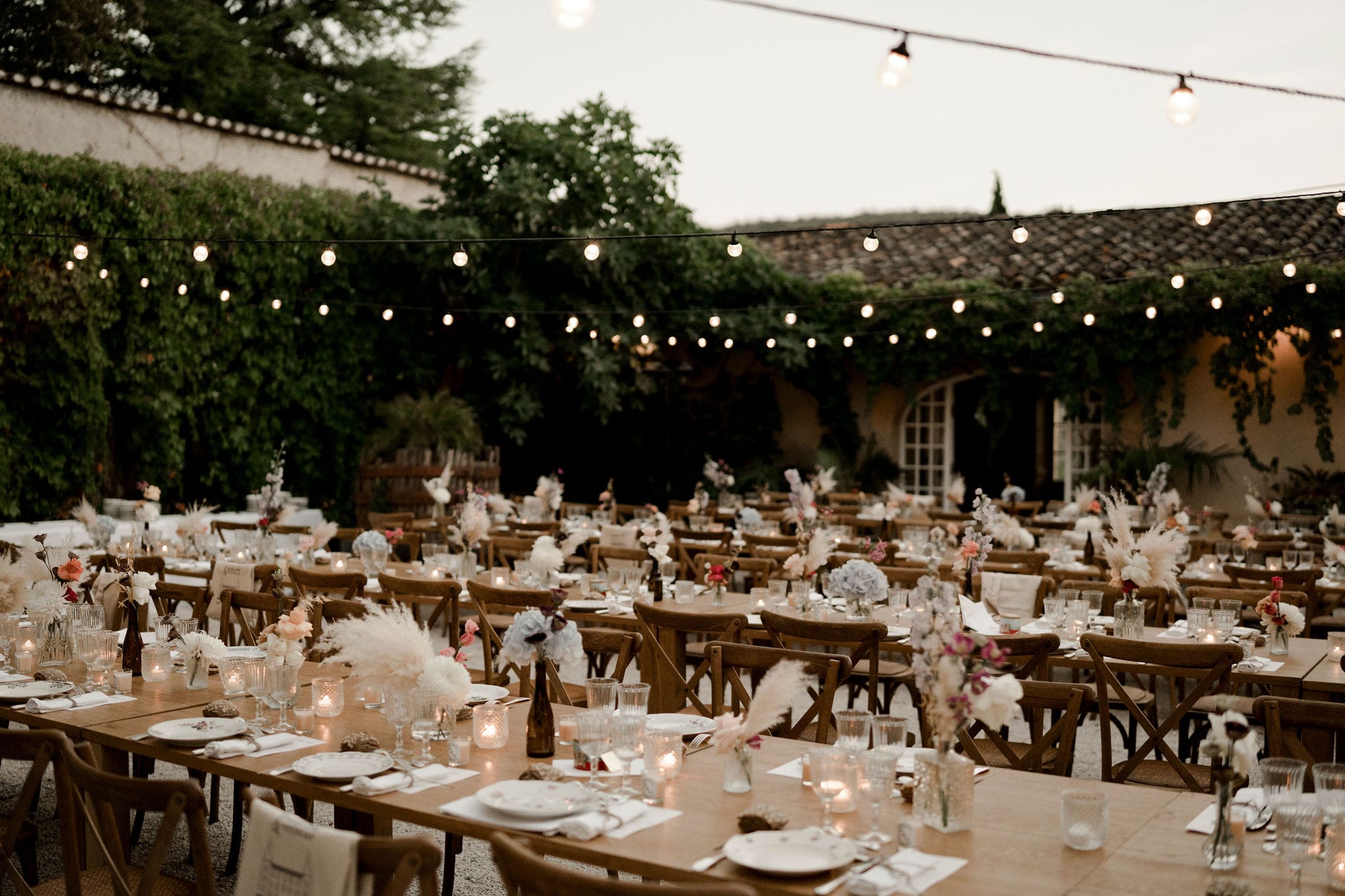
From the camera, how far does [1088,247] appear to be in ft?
51.9

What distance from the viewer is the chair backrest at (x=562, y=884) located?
2.01m

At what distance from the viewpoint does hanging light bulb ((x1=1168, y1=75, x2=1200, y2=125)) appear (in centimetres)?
620

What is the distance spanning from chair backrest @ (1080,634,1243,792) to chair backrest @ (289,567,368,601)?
335 centimetres

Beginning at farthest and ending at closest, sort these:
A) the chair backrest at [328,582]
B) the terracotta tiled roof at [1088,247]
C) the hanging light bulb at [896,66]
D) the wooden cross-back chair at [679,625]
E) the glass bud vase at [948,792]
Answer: the terracotta tiled roof at [1088,247] < the chair backrest at [328,582] < the hanging light bulb at [896,66] < the wooden cross-back chair at [679,625] < the glass bud vase at [948,792]

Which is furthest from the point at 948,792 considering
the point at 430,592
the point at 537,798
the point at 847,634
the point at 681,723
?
the point at 430,592

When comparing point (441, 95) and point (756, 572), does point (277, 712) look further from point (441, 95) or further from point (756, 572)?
point (441, 95)

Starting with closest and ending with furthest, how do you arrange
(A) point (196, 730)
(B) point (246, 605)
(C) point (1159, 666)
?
(A) point (196, 730), (C) point (1159, 666), (B) point (246, 605)

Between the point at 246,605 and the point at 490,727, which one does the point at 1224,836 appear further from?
the point at 246,605

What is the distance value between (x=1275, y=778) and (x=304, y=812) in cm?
302

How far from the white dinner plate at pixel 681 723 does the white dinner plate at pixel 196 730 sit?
3.86 feet

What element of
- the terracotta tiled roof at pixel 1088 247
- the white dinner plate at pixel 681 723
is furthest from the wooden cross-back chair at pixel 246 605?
the terracotta tiled roof at pixel 1088 247

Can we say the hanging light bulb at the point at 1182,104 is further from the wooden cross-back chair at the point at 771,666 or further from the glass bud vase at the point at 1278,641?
the wooden cross-back chair at the point at 771,666

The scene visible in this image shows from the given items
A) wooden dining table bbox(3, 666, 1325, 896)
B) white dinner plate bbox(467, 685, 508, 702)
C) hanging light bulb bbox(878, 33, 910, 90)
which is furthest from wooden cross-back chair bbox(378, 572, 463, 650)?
hanging light bulb bbox(878, 33, 910, 90)

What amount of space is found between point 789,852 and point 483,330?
1267 centimetres
